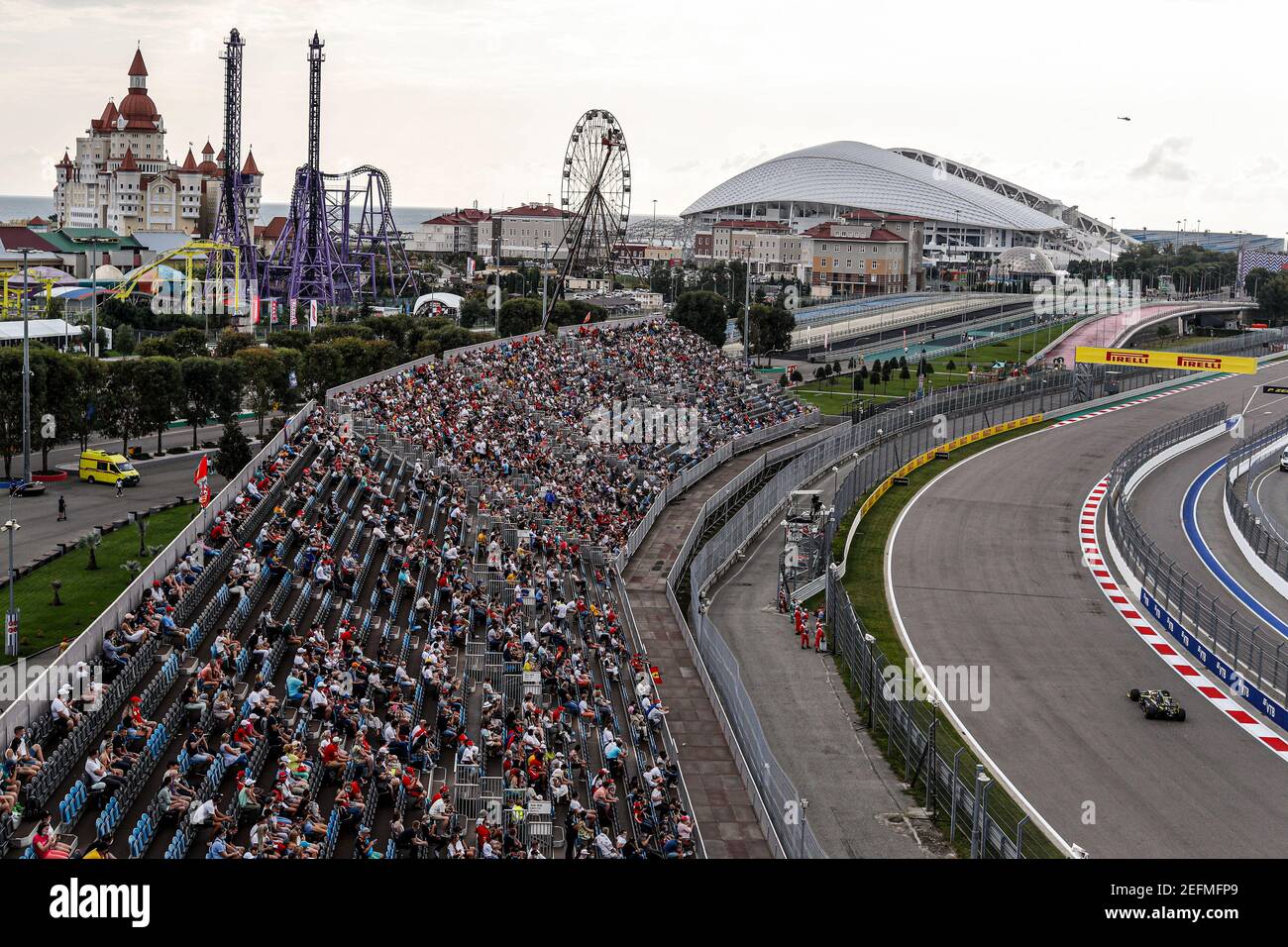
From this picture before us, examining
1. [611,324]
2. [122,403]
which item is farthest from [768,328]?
[122,403]

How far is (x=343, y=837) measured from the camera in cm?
1507

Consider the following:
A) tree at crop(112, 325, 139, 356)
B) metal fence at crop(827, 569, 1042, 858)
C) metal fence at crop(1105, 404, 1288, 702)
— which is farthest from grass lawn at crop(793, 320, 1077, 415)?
metal fence at crop(827, 569, 1042, 858)

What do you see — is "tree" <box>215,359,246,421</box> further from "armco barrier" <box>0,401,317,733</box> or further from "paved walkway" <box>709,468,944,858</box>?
"armco barrier" <box>0,401,317,733</box>

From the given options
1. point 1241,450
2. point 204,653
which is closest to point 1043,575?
point 1241,450

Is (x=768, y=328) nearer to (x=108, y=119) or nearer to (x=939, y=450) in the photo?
(x=939, y=450)

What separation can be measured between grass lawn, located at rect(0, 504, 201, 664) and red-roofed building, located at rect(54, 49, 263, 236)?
5381 inches

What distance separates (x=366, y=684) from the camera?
18.9 metres

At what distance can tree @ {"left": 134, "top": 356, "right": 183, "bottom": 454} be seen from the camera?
4369cm

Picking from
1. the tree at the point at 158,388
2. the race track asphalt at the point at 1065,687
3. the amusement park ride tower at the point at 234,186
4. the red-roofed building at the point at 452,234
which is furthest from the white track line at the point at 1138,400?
the red-roofed building at the point at 452,234

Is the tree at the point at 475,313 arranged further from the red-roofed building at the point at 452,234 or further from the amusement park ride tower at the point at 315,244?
the red-roofed building at the point at 452,234

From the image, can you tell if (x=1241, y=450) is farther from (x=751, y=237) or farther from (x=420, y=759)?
(x=751, y=237)

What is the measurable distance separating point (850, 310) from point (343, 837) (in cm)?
10235

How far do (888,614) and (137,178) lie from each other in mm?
157943

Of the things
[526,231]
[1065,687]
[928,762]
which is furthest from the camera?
[526,231]
